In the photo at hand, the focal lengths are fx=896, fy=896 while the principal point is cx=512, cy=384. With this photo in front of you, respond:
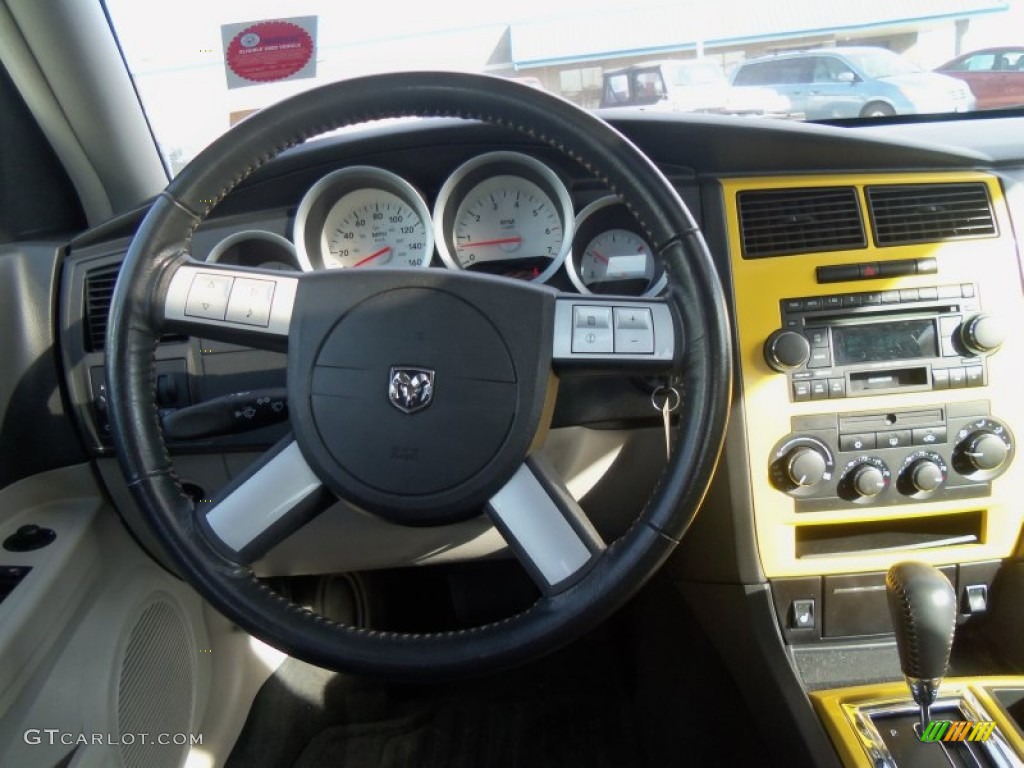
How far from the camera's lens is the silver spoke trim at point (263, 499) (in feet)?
4.24

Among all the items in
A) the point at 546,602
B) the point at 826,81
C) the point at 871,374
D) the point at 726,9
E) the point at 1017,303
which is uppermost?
the point at 726,9

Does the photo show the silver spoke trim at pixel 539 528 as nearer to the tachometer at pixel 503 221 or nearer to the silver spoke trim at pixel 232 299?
the silver spoke trim at pixel 232 299

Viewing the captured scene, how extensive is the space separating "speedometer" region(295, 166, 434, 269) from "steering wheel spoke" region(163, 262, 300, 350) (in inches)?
15.3

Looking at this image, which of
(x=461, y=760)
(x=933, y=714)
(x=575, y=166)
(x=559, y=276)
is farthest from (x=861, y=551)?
(x=461, y=760)

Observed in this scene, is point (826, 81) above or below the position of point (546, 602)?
above

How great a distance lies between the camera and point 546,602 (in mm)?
1223

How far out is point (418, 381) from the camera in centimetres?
130

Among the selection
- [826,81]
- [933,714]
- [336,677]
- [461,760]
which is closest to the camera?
[933,714]

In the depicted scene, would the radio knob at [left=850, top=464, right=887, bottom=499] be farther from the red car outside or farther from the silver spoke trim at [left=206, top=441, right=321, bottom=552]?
the silver spoke trim at [left=206, top=441, right=321, bottom=552]

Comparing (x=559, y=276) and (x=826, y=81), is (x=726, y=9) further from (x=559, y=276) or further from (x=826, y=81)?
(x=559, y=276)

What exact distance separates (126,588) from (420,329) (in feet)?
3.37

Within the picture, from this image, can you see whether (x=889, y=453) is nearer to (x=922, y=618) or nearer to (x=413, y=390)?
(x=922, y=618)

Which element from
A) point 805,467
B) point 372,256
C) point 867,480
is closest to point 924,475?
point 867,480
